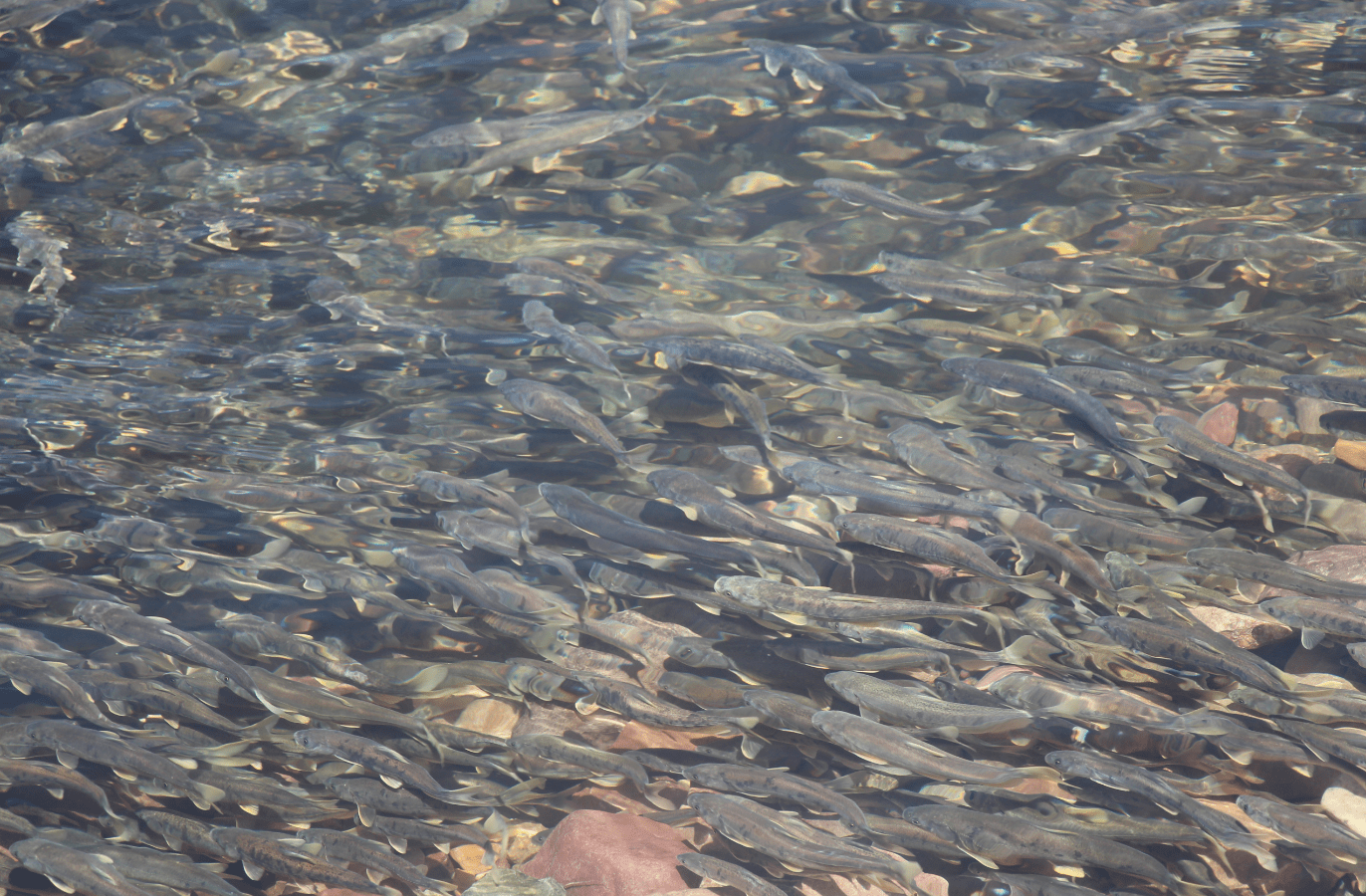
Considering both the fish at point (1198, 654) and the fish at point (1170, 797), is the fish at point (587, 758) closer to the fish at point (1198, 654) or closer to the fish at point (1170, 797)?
the fish at point (1170, 797)

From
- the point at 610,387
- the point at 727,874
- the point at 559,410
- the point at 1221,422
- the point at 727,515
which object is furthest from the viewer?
the point at 610,387

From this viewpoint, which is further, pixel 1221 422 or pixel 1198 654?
pixel 1221 422

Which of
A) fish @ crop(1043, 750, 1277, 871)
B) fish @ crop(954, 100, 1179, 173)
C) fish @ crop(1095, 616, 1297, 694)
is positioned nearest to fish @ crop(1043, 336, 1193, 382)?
fish @ crop(954, 100, 1179, 173)

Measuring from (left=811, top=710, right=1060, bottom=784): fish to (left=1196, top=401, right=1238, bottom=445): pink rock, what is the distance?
2.81 m

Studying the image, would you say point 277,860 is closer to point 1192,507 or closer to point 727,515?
point 727,515

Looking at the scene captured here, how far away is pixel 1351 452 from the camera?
5184mm

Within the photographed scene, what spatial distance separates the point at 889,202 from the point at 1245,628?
3282 mm

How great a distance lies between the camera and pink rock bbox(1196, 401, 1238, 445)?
5480 millimetres

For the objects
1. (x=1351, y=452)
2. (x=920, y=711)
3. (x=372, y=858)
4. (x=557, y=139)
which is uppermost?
(x=557, y=139)

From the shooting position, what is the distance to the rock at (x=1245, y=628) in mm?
4332

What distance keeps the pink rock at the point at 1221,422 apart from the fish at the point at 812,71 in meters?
2.88

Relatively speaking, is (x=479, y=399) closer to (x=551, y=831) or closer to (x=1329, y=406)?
(x=551, y=831)

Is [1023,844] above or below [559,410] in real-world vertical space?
below

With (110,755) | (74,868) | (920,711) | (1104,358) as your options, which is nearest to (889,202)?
(1104,358)
